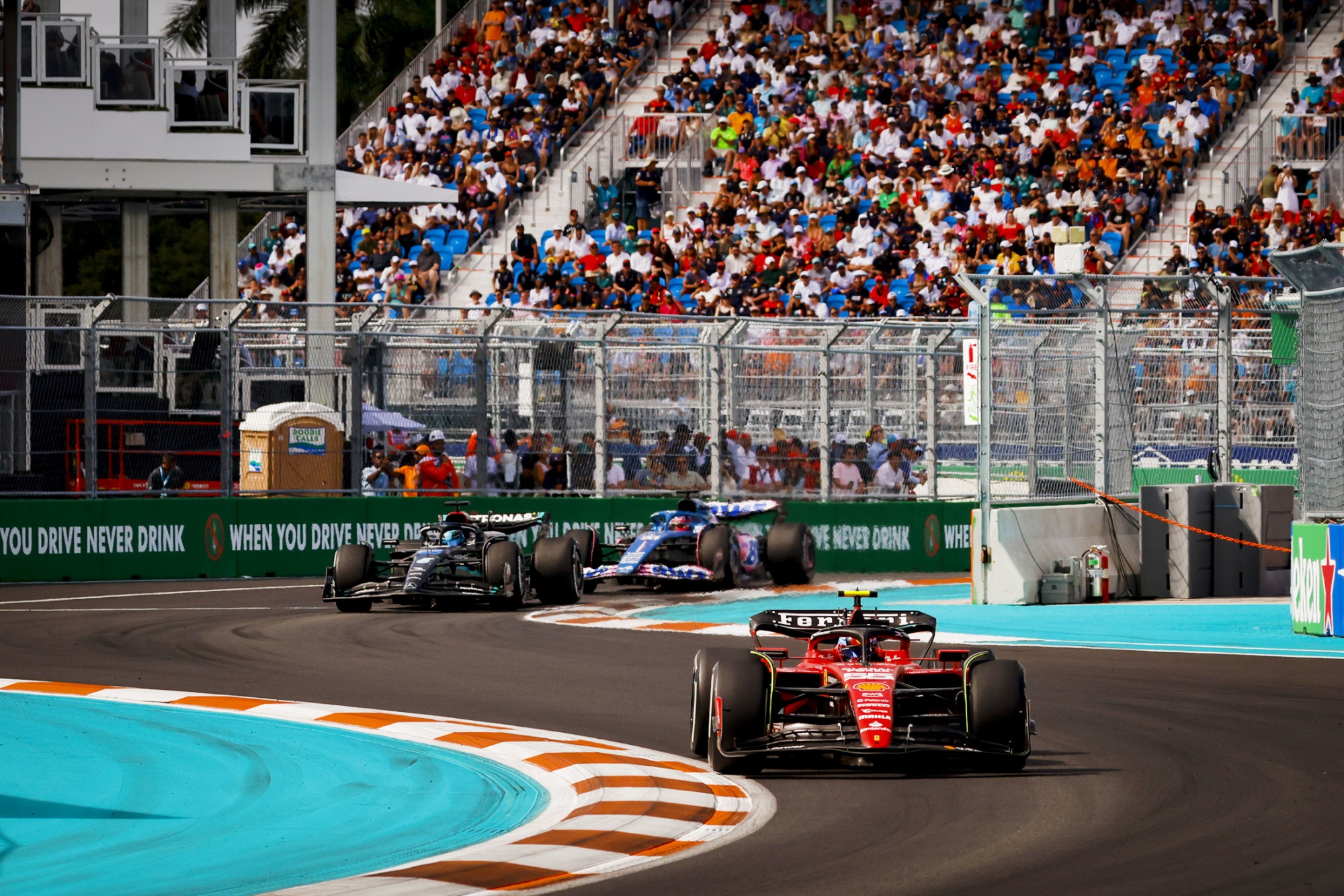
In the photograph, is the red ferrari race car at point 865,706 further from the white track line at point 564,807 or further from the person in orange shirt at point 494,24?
the person in orange shirt at point 494,24

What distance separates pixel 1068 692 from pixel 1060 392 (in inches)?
291

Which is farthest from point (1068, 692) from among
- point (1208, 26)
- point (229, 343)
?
point (1208, 26)

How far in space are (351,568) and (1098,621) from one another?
20.7 ft

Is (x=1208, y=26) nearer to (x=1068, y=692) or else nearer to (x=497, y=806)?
(x=1068, y=692)

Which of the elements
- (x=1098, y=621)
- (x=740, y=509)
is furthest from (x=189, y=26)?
(x=1098, y=621)

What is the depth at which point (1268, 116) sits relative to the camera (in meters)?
30.8

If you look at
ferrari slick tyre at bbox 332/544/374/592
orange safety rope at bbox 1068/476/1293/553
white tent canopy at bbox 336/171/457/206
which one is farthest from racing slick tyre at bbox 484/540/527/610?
white tent canopy at bbox 336/171/457/206

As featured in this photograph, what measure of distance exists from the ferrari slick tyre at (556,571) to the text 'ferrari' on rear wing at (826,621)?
27.8ft

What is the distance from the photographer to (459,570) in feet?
56.2

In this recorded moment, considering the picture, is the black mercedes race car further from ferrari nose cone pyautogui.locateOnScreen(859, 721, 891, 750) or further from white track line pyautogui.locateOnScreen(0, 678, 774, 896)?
ferrari nose cone pyautogui.locateOnScreen(859, 721, 891, 750)

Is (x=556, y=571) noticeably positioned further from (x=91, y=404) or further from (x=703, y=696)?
(x=703, y=696)

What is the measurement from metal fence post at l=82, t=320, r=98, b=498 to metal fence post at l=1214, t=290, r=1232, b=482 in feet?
36.2

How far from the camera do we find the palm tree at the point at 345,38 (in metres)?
50.7

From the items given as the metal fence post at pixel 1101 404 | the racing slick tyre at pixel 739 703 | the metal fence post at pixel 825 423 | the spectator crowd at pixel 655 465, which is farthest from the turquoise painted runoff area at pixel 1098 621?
the racing slick tyre at pixel 739 703
